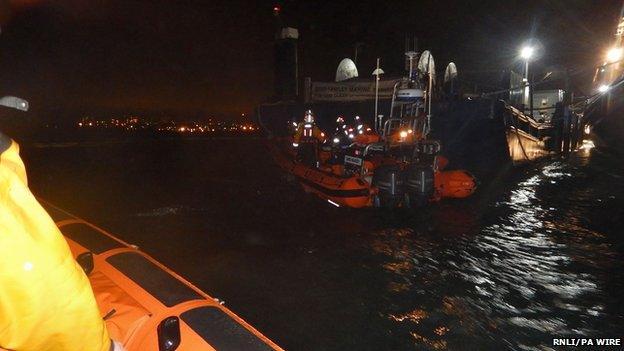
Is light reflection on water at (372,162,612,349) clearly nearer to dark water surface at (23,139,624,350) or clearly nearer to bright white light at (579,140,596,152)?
dark water surface at (23,139,624,350)

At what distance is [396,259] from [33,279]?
4997 millimetres

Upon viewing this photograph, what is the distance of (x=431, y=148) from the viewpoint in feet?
25.5

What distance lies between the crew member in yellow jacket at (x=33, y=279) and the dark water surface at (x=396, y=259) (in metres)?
2.74

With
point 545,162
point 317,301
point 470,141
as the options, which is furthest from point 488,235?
point 545,162

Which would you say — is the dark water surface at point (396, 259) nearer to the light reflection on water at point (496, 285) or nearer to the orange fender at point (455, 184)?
the light reflection on water at point (496, 285)

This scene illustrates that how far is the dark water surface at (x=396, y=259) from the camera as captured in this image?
12.1ft

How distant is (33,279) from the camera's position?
0.90 m

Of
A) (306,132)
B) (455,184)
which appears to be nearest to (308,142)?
(306,132)

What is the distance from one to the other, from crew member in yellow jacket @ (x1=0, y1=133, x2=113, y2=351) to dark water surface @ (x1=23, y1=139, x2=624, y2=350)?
2.74m

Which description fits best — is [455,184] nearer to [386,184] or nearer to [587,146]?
[386,184]

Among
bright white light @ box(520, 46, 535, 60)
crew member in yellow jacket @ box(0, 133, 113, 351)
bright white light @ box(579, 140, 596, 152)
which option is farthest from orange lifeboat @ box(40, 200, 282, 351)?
bright white light @ box(579, 140, 596, 152)

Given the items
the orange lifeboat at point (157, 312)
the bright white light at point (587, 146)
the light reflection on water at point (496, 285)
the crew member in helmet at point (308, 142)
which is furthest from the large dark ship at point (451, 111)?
the orange lifeboat at point (157, 312)

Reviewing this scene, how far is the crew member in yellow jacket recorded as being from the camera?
0.87 m

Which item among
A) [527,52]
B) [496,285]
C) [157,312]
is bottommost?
[496,285]
